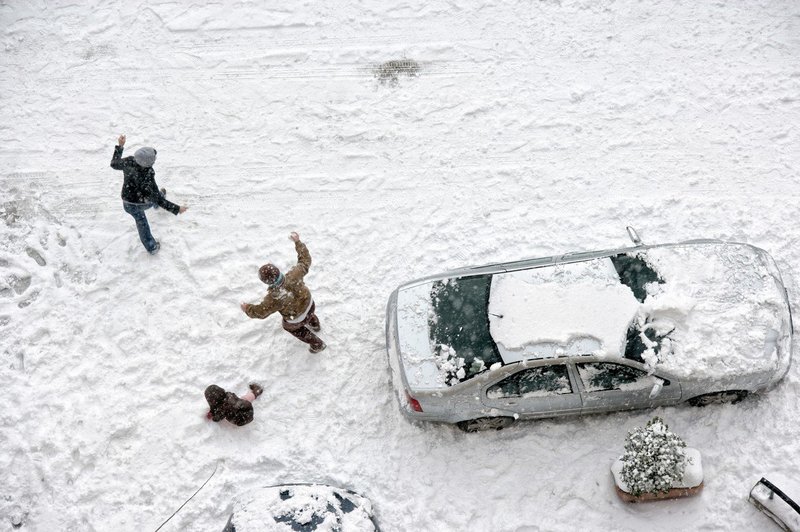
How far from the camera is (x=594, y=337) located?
5703 mm

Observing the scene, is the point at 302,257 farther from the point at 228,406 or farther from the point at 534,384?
the point at 534,384

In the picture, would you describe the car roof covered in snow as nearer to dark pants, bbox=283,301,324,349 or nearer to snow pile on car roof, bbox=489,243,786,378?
snow pile on car roof, bbox=489,243,786,378

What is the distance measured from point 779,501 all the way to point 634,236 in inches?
123

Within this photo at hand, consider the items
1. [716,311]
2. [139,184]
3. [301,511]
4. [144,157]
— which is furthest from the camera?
[139,184]

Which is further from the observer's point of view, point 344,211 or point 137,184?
point 344,211

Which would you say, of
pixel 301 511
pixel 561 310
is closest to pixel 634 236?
pixel 561 310

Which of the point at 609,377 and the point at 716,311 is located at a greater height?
the point at 716,311

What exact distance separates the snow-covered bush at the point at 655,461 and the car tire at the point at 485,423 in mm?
1226

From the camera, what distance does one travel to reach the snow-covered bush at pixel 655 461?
219 inches

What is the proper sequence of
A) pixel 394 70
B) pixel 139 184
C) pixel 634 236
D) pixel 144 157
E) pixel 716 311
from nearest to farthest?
pixel 716 311, pixel 144 157, pixel 139 184, pixel 634 236, pixel 394 70

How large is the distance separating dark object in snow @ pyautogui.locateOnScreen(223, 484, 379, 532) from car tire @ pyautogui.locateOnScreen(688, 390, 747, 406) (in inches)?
140

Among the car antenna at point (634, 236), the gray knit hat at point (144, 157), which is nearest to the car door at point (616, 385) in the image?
the car antenna at point (634, 236)

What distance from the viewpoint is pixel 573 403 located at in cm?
594

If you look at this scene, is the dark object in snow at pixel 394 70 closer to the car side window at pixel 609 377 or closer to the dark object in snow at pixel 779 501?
the car side window at pixel 609 377
